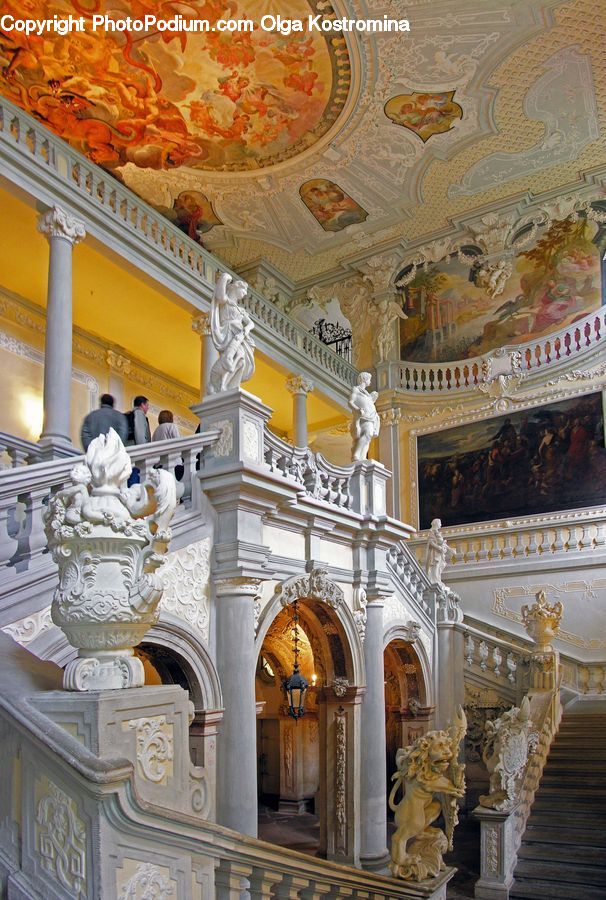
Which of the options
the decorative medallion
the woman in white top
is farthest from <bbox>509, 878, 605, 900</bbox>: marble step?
the decorative medallion

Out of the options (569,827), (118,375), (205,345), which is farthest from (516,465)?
(118,375)

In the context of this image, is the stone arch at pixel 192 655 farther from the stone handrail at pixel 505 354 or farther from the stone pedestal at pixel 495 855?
the stone handrail at pixel 505 354

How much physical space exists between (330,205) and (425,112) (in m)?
3.40

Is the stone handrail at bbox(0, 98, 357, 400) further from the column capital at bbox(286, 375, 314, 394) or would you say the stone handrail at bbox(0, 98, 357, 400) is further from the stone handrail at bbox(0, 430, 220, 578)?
the stone handrail at bbox(0, 430, 220, 578)

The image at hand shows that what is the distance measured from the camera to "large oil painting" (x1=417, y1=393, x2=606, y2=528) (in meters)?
14.7

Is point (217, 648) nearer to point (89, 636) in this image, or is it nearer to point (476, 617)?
point (89, 636)

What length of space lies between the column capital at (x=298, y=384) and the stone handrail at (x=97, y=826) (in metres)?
13.2

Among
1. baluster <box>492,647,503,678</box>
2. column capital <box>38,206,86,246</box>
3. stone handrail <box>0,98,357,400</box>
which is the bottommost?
baluster <box>492,647,503,678</box>

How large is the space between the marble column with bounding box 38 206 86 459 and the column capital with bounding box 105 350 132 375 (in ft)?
15.4

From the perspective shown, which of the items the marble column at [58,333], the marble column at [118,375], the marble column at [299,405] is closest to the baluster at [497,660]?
the marble column at [299,405]

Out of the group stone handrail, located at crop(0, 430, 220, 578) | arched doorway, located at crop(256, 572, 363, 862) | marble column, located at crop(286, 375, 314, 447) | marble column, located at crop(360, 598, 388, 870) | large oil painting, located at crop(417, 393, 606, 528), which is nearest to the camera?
stone handrail, located at crop(0, 430, 220, 578)

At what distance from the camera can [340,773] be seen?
904 centimetres

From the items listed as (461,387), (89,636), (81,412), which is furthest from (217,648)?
(461,387)

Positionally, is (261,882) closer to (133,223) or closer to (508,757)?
(508,757)
